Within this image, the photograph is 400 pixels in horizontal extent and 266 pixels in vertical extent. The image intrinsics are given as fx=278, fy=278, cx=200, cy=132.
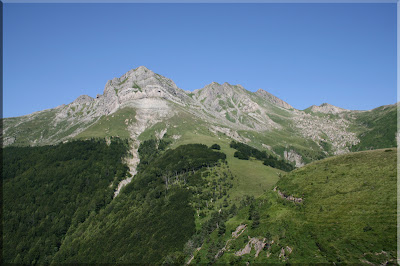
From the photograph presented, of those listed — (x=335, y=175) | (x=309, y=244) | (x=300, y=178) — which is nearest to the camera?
(x=309, y=244)

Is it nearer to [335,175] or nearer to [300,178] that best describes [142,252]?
[300,178]

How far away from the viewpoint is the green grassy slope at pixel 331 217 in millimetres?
63688

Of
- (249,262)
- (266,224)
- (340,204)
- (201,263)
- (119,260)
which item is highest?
(340,204)

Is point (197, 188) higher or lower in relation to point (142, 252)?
higher

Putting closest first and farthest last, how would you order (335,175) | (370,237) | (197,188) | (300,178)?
(370,237) → (335,175) → (300,178) → (197,188)

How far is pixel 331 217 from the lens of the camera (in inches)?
3014

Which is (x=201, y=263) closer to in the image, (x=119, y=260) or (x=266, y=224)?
(x=266, y=224)

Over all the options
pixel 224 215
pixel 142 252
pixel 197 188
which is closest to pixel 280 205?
pixel 224 215

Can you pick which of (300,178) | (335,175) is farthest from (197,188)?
(335,175)

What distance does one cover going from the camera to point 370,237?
63.5m

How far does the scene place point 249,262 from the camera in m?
75.5

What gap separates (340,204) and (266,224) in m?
22.5

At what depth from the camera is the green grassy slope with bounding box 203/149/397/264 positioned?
209 feet

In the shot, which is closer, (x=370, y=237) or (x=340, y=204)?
(x=370, y=237)
